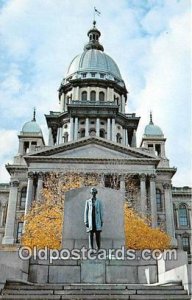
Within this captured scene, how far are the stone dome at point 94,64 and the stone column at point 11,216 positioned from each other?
3067 cm

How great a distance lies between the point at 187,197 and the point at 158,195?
984cm

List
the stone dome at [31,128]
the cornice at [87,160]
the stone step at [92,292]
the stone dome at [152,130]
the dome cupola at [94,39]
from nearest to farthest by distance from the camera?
the stone step at [92,292] → the cornice at [87,160] → the stone dome at [31,128] → the stone dome at [152,130] → the dome cupola at [94,39]

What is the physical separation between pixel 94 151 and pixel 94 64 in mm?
30410

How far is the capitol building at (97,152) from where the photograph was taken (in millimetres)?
52656

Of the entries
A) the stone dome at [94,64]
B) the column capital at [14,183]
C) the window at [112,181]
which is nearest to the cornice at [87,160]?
the window at [112,181]

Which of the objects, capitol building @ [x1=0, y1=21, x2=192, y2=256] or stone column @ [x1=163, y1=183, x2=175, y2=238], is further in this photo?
stone column @ [x1=163, y1=183, x2=175, y2=238]

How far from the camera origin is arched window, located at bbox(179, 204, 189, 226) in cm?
6381

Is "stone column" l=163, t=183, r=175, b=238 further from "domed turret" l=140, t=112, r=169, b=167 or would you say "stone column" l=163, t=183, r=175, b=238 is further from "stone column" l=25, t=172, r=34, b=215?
"stone column" l=25, t=172, r=34, b=215

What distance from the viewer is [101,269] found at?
50.3ft

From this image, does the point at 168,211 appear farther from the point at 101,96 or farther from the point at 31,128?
the point at 101,96

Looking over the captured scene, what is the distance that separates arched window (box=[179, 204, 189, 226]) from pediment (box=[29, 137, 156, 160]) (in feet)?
49.6

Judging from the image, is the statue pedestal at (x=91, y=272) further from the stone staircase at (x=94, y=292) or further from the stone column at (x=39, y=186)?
the stone column at (x=39, y=186)

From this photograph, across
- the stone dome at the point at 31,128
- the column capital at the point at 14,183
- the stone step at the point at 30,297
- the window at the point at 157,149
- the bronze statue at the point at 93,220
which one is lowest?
the stone step at the point at 30,297

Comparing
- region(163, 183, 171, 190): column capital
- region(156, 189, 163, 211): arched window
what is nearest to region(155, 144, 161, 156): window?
region(163, 183, 171, 190): column capital
